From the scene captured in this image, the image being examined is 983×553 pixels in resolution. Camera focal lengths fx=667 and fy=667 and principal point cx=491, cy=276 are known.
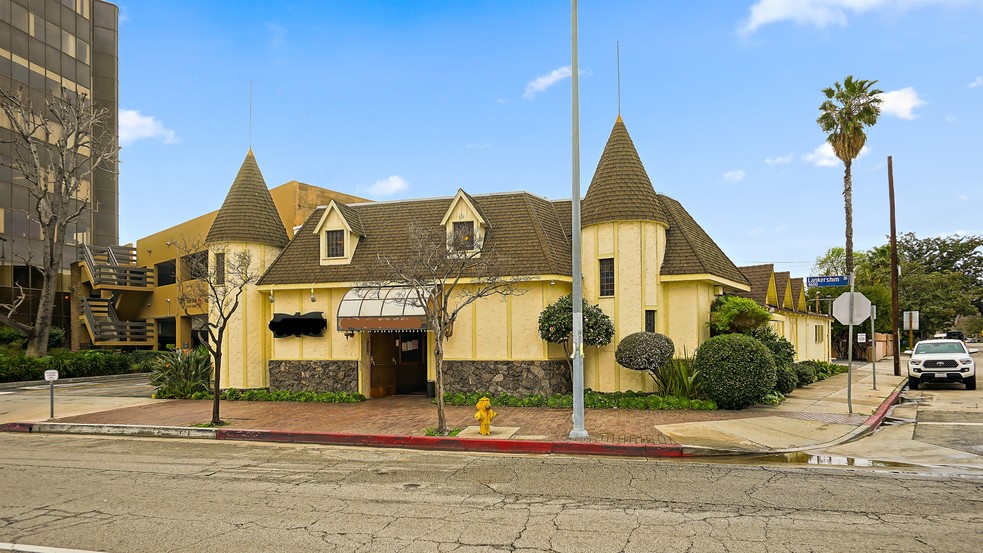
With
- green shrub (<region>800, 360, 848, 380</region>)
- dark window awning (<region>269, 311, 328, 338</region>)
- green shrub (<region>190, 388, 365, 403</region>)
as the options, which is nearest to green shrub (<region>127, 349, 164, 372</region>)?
green shrub (<region>190, 388, 365, 403</region>)

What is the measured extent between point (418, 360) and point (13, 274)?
30.3 metres

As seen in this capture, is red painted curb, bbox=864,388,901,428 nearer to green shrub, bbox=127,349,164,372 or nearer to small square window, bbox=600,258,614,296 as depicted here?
small square window, bbox=600,258,614,296

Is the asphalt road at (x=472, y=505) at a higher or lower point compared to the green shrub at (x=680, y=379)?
lower

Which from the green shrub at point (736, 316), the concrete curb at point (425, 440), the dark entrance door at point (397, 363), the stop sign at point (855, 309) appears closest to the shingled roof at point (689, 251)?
the green shrub at point (736, 316)

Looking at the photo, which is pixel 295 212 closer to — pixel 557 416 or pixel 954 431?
pixel 557 416

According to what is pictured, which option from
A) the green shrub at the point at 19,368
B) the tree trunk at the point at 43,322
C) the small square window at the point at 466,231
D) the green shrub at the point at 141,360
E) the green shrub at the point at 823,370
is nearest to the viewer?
the small square window at the point at 466,231

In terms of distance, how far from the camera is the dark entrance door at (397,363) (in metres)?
21.2

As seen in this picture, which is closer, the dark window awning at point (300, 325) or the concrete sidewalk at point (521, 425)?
the concrete sidewalk at point (521, 425)

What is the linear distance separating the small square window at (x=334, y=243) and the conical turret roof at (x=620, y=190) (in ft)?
25.0

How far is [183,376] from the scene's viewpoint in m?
21.7

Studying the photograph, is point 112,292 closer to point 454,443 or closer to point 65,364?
point 65,364

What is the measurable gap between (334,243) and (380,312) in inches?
143

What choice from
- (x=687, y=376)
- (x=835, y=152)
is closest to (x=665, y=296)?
(x=687, y=376)

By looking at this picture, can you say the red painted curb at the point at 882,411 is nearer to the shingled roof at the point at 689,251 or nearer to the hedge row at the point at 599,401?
the hedge row at the point at 599,401
